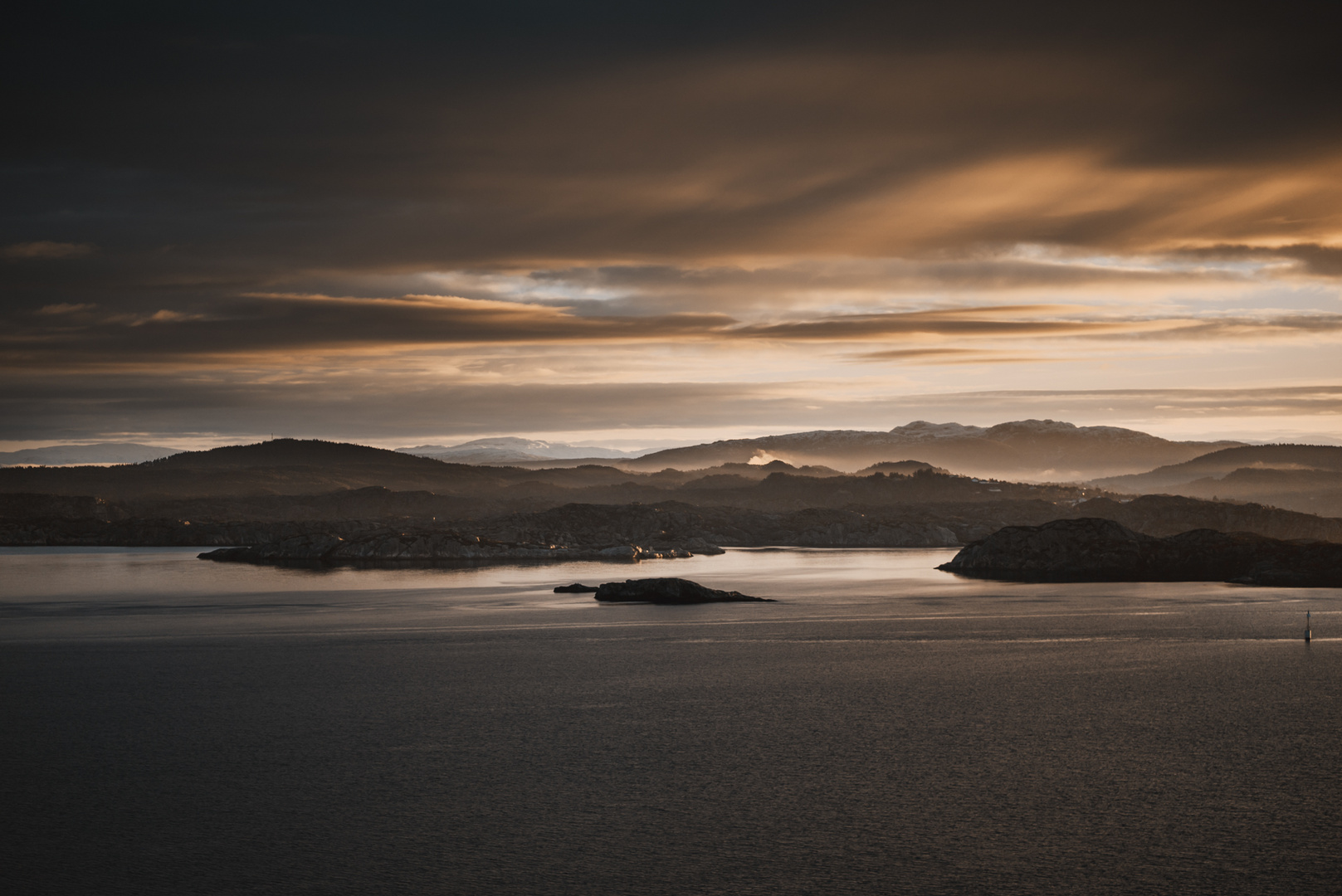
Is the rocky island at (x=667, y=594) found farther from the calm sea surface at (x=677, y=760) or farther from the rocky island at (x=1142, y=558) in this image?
the rocky island at (x=1142, y=558)

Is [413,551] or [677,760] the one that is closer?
[677,760]

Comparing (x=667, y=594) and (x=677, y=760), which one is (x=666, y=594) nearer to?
(x=667, y=594)

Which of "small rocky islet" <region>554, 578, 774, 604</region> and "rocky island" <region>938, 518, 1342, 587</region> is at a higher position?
"rocky island" <region>938, 518, 1342, 587</region>

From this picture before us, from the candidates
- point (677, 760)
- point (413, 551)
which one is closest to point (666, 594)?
point (677, 760)

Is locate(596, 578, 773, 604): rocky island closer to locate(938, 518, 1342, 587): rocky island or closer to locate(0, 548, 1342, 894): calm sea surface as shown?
locate(0, 548, 1342, 894): calm sea surface

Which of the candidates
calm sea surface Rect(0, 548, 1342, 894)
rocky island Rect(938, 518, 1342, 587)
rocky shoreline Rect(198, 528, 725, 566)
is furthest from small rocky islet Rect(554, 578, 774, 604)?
rocky shoreline Rect(198, 528, 725, 566)

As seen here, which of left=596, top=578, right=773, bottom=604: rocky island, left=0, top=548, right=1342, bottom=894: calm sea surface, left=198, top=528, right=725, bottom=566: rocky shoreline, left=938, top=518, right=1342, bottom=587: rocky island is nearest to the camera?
left=0, top=548, right=1342, bottom=894: calm sea surface
